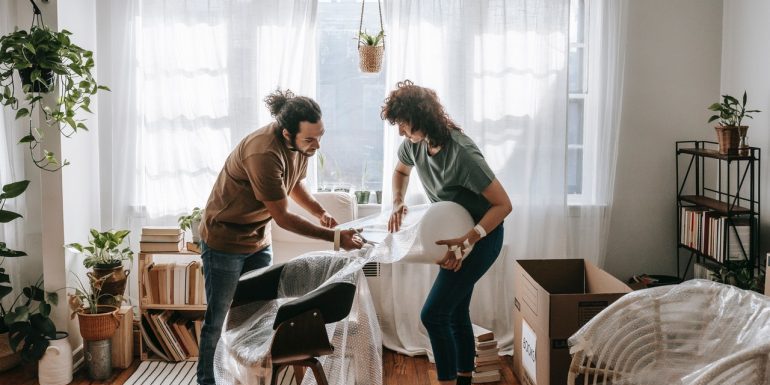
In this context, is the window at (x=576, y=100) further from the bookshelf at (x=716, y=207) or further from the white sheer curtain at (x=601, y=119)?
the bookshelf at (x=716, y=207)

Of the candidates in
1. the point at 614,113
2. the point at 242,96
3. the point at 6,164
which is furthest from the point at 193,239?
the point at 614,113

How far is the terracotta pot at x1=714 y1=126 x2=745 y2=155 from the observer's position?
11.9 feet

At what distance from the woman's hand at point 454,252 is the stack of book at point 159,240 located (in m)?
1.66

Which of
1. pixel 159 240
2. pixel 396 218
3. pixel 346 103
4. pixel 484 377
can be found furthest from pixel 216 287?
pixel 346 103

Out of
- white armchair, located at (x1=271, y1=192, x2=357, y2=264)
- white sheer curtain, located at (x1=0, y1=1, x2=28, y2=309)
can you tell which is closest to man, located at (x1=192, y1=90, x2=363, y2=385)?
white armchair, located at (x1=271, y1=192, x2=357, y2=264)

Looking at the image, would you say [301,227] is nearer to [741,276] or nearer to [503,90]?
[503,90]

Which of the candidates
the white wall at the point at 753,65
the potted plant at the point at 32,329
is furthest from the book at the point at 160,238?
the white wall at the point at 753,65

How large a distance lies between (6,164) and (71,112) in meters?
0.76

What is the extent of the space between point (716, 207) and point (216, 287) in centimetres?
257

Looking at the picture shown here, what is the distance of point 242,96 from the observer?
13.2 ft

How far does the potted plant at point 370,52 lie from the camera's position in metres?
3.78

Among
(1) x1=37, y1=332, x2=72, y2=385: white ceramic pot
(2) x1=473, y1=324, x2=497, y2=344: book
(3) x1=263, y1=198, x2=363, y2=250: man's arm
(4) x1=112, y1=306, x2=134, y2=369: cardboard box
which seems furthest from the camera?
(4) x1=112, y1=306, x2=134, y2=369: cardboard box

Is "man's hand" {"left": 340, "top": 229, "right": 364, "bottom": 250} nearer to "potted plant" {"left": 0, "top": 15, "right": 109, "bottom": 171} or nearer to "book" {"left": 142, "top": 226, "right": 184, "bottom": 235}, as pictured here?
"book" {"left": 142, "top": 226, "right": 184, "bottom": 235}

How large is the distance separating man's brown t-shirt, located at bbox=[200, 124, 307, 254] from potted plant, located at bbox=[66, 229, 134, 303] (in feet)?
3.13
